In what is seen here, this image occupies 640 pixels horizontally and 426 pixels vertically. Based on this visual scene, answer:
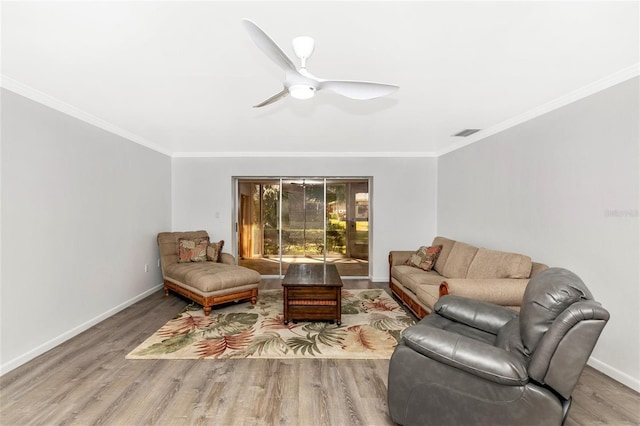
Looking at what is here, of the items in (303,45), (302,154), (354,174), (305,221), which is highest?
(302,154)

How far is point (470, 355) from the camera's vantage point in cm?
167

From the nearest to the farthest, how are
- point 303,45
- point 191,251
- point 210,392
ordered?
point 303,45
point 210,392
point 191,251

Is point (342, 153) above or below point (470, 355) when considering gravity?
above

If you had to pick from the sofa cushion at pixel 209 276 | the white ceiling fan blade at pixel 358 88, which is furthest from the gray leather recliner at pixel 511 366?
the sofa cushion at pixel 209 276

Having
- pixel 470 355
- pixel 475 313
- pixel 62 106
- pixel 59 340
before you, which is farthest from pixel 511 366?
pixel 62 106

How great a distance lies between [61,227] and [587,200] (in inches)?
201

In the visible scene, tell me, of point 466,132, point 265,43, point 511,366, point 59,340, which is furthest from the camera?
point 466,132

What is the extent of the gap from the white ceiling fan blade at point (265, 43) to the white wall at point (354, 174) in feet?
13.8

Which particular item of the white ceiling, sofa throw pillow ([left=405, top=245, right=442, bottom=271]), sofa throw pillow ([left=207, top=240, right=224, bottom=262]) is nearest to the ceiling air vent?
the white ceiling

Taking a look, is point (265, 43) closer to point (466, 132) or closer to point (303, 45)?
point (303, 45)

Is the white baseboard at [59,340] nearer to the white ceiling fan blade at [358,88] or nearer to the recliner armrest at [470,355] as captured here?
the recliner armrest at [470,355]

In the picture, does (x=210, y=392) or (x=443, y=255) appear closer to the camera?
(x=210, y=392)

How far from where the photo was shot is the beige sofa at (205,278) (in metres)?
3.94

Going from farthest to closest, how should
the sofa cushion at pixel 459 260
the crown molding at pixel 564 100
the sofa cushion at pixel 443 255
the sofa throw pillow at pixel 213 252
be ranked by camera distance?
the sofa throw pillow at pixel 213 252 < the sofa cushion at pixel 443 255 < the sofa cushion at pixel 459 260 < the crown molding at pixel 564 100
